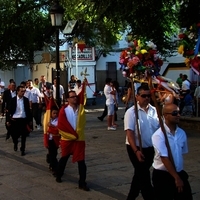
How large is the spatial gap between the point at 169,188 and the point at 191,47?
3.72 metres

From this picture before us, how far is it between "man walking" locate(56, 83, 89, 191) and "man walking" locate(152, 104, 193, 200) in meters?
2.70

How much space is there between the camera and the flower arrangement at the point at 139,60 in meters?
8.10

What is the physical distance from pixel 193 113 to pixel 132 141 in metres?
10.4

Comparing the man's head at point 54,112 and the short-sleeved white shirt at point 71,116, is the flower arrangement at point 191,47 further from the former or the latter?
the man's head at point 54,112

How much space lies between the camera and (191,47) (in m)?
7.89

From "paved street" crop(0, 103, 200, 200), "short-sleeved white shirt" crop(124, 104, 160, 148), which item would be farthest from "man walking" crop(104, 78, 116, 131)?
"short-sleeved white shirt" crop(124, 104, 160, 148)

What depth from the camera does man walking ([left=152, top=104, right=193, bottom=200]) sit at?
4.75 m

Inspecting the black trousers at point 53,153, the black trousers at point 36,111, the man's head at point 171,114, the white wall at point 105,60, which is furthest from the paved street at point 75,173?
the white wall at point 105,60

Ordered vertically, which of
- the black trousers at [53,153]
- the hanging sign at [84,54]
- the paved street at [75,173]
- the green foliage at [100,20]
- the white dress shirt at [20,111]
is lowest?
the paved street at [75,173]

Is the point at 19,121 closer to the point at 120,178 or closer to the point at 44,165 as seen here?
the point at 44,165

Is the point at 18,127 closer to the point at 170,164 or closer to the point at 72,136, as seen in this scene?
the point at 72,136

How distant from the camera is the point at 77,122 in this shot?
7.64 m

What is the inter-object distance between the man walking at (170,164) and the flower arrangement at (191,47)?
108 inches

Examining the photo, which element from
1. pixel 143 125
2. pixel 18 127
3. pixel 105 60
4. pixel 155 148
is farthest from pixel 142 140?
pixel 105 60
